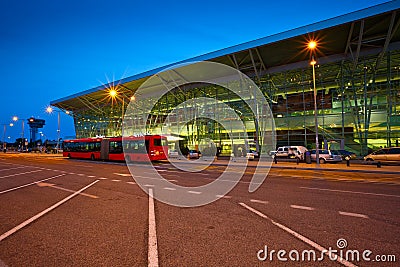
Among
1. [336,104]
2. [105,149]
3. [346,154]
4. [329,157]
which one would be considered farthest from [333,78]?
[105,149]

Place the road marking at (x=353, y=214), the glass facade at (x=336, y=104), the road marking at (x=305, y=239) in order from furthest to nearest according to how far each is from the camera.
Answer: the glass facade at (x=336, y=104), the road marking at (x=353, y=214), the road marking at (x=305, y=239)

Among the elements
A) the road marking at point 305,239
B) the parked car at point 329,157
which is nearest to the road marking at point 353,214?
the road marking at point 305,239

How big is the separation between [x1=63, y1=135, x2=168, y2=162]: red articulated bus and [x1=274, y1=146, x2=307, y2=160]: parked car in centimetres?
1476

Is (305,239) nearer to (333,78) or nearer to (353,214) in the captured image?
(353,214)

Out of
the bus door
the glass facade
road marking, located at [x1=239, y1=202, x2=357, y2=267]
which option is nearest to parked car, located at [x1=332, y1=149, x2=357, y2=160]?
the glass facade

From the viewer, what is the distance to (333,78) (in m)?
30.9

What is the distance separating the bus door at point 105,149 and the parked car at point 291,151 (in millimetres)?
21534

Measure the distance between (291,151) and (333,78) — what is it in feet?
36.7

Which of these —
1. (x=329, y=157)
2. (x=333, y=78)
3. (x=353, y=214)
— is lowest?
(x=353, y=214)

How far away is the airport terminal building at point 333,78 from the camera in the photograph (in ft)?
81.1

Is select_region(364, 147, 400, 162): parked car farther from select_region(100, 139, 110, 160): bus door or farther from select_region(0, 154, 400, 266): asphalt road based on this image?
select_region(100, 139, 110, 160): bus door

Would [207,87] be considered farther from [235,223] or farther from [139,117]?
[235,223]

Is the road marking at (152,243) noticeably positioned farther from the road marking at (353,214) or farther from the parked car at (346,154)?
the parked car at (346,154)

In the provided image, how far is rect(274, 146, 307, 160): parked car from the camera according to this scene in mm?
26458
